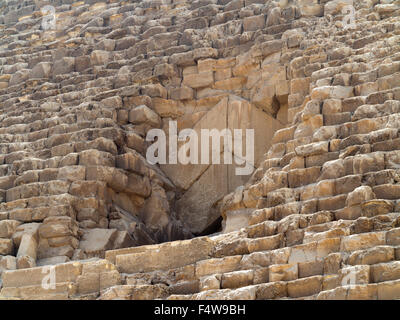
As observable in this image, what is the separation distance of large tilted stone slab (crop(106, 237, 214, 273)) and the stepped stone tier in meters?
0.02

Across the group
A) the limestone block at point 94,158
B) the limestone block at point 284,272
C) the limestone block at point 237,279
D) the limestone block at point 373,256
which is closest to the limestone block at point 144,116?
the limestone block at point 94,158

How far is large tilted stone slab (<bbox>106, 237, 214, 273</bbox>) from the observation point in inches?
472

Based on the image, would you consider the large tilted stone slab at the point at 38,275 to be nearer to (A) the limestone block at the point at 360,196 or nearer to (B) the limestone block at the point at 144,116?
(A) the limestone block at the point at 360,196

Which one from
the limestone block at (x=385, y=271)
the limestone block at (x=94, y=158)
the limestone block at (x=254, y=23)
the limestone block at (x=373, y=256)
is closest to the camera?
the limestone block at (x=385, y=271)

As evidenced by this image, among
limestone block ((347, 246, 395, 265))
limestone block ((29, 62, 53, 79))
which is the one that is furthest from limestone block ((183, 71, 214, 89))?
limestone block ((347, 246, 395, 265))

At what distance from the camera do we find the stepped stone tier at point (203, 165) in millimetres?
10930

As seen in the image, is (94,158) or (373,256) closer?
(373,256)

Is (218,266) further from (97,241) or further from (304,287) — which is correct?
(97,241)

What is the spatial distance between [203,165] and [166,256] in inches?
146

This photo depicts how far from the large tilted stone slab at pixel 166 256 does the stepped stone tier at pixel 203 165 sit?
2 cm

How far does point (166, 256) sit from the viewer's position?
12.1 meters

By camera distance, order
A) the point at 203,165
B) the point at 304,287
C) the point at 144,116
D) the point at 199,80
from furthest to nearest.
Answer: the point at 199,80 → the point at 144,116 → the point at 203,165 → the point at 304,287

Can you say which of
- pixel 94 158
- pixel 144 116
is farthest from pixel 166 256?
pixel 144 116

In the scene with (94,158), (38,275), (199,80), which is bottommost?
(38,275)
